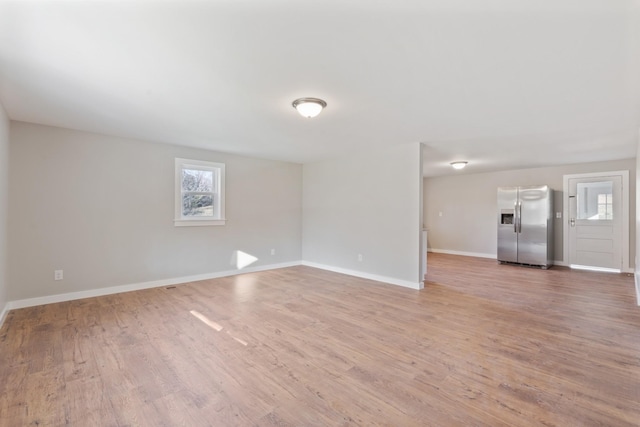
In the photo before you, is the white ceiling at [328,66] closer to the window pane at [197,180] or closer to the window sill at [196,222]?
the window pane at [197,180]

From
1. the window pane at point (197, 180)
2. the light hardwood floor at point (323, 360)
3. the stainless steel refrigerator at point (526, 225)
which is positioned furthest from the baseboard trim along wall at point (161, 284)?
the stainless steel refrigerator at point (526, 225)

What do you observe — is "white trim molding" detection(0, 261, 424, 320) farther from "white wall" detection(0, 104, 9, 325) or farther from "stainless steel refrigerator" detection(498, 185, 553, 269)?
"stainless steel refrigerator" detection(498, 185, 553, 269)

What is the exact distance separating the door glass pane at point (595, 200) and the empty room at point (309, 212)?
28 millimetres

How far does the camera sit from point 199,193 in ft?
17.1

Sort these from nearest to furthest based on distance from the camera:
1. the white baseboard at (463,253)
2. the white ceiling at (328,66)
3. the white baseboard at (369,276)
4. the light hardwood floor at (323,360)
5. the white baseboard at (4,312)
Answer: the white ceiling at (328,66) → the light hardwood floor at (323,360) → the white baseboard at (4,312) → the white baseboard at (369,276) → the white baseboard at (463,253)

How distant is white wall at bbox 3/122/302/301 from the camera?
12.1 ft

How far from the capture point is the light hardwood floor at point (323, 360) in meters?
1.79

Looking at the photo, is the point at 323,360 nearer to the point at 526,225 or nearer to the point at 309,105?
the point at 309,105

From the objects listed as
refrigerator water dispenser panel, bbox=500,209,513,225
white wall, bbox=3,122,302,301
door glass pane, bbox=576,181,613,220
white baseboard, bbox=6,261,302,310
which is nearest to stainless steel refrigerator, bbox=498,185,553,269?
refrigerator water dispenser panel, bbox=500,209,513,225

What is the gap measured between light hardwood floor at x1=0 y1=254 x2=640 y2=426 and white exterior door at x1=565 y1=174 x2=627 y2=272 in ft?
7.78

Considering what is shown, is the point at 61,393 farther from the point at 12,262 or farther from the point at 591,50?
the point at 591,50

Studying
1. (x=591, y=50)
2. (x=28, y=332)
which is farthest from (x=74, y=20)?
(x=591, y=50)

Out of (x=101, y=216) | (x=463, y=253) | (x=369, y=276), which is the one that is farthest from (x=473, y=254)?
(x=101, y=216)

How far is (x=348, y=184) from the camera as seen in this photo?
5754 mm
